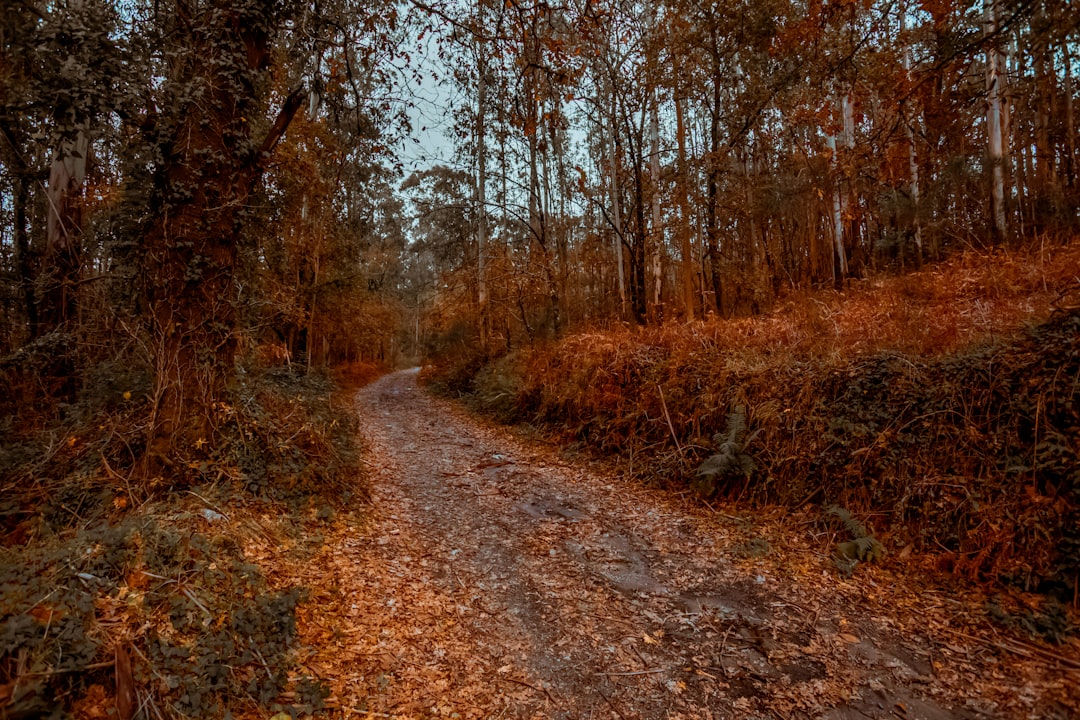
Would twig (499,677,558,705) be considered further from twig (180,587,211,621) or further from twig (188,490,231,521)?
twig (188,490,231,521)

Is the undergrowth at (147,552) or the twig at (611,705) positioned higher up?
the undergrowth at (147,552)

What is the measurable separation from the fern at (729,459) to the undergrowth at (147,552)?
3.91 metres

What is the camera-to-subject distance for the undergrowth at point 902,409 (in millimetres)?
3453

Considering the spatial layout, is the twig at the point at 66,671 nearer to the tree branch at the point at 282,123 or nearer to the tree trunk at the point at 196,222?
the tree trunk at the point at 196,222

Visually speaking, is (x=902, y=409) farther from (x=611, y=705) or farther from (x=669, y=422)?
(x=611, y=705)

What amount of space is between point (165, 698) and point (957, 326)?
272 inches

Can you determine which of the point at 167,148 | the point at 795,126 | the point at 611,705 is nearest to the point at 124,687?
the point at 611,705

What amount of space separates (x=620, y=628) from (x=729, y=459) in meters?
2.59

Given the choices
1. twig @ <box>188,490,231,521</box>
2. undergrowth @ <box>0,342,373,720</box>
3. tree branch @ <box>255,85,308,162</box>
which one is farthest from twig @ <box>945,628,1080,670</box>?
tree branch @ <box>255,85,308,162</box>

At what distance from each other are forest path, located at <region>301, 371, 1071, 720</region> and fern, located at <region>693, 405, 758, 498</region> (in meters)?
0.41

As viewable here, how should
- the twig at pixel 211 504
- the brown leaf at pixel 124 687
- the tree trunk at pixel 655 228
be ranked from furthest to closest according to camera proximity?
the tree trunk at pixel 655 228 < the twig at pixel 211 504 < the brown leaf at pixel 124 687

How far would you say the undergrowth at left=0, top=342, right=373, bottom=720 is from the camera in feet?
6.76

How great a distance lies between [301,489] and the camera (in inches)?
181

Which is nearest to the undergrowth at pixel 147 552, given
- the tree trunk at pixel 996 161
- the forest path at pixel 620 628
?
the forest path at pixel 620 628
